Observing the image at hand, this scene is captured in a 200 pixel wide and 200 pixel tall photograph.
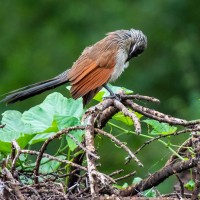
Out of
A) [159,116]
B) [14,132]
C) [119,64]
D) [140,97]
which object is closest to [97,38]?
[119,64]

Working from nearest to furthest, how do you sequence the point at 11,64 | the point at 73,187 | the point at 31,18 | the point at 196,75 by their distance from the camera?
the point at 73,187 → the point at 196,75 → the point at 11,64 → the point at 31,18

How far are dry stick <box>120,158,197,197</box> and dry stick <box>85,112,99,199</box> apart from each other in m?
0.35

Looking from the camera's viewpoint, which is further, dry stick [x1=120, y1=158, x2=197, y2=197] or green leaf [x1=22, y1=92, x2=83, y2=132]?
green leaf [x1=22, y1=92, x2=83, y2=132]

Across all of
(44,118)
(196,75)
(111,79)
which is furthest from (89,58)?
(196,75)

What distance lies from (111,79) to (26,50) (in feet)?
23.4

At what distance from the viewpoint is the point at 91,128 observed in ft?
9.34

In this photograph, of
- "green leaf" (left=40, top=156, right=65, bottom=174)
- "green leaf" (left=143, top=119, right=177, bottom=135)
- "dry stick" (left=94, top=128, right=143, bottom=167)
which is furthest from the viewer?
"green leaf" (left=40, top=156, right=65, bottom=174)

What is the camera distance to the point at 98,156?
2697 millimetres

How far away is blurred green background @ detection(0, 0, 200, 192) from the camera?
10.8 metres

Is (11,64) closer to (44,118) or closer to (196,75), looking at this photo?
(196,75)

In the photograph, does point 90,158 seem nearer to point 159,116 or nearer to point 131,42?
point 159,116

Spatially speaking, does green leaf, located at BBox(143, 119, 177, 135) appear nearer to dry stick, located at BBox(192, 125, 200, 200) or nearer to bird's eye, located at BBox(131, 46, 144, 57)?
dry stick, located at BBox(192, 125, 200, 200)

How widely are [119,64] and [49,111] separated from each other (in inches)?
55.6

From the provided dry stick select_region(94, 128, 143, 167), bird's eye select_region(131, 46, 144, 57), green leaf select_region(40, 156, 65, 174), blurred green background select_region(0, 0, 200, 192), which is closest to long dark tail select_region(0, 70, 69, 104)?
green leaf select_region(40, 156, 65, 174)
